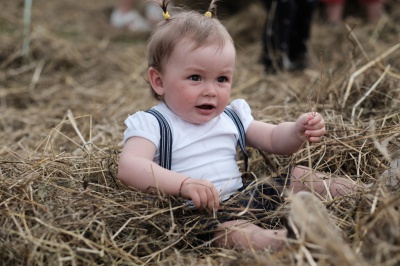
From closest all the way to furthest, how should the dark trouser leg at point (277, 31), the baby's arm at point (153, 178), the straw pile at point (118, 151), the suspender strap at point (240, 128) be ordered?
the straw pile at point (118, 151)
the baby's arm at point (153, 178)
the suspender strap at point (240, 128)
the dark trouser leg at point (277, 31)

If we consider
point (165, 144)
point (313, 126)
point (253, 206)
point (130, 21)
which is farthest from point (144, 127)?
point (130, 21)

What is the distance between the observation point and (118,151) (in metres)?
2.49

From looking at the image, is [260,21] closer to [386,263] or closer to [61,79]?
[61,79]

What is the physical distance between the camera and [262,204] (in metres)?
2.10

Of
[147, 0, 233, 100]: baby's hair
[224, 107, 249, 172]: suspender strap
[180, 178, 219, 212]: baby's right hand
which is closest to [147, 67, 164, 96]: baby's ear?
[147, 0, 233, 100]: baby's hair

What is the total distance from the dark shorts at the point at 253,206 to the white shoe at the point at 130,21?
12.0 feet

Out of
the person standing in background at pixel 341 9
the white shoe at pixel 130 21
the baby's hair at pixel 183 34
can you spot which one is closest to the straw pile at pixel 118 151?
the baby's hair at pixel 183 34

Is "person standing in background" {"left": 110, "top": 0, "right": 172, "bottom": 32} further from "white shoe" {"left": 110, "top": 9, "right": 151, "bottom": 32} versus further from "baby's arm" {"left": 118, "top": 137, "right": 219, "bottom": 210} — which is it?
"baby's arm" {"left": 118, "top": 137, "right": 219, "bottom": 210}

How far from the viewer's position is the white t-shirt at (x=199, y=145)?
2.04 metres

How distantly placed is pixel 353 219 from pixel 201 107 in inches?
25.1

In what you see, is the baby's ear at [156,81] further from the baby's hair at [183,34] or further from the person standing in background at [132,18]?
the person standing in background at [132,18]

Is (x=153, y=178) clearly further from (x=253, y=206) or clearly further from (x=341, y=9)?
(x=341, y=9)

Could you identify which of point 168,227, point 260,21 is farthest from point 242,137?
point 260,21

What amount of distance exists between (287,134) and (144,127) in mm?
521
